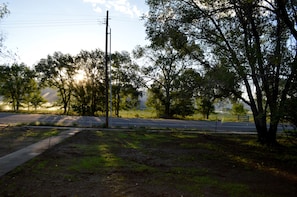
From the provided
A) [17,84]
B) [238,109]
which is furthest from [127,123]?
[238,109]

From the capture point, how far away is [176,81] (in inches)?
Result: 563

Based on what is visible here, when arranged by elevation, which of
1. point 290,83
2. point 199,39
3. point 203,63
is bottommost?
point 290,83

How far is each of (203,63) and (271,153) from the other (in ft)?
18.9

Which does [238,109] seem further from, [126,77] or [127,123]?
[127,123]

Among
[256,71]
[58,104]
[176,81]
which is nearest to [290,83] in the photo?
[256,71]

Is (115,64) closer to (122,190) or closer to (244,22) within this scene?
(244,22)

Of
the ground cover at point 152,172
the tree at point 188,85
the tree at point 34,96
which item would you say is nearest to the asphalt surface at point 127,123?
the tree at point 188,85

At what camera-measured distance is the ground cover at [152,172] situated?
22.2ft

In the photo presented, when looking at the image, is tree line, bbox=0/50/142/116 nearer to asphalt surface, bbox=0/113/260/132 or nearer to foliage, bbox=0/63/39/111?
foliage, bbox=0/63/39/111

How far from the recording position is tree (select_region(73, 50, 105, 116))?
3606cm

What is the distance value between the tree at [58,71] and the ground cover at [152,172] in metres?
24.6

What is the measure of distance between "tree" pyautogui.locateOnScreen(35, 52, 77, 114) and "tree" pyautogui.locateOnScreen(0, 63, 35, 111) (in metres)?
3.02

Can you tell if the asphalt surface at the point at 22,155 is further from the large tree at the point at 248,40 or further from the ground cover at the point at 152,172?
the large tree at the point at 248,40

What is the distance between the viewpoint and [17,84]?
41.1m
